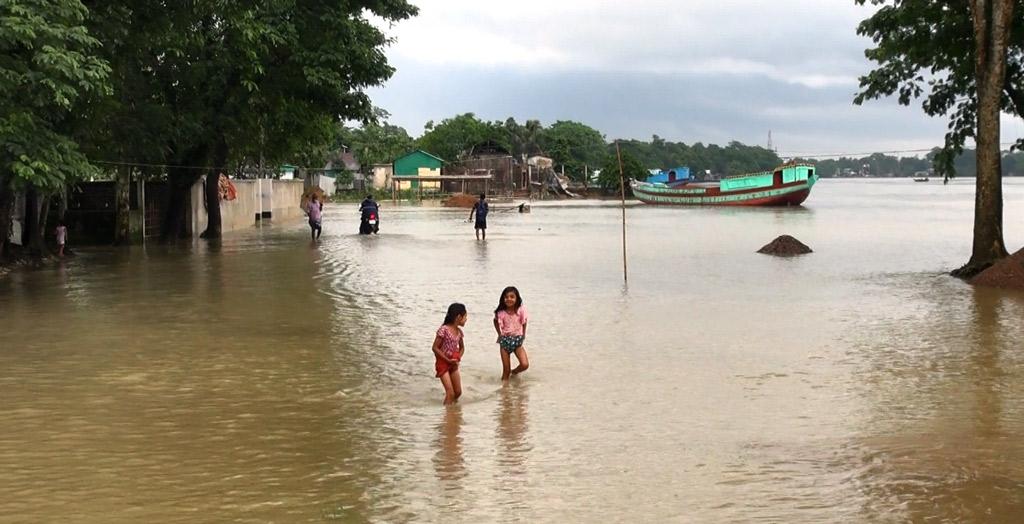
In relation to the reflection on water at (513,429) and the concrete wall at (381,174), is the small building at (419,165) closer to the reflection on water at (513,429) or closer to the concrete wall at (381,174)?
the concrete wall at (381,174)

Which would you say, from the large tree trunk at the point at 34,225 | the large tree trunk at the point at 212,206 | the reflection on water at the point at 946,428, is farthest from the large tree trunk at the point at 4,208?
the reflection on water at the point at 946,428

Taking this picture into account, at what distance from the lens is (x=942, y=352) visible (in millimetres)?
11906

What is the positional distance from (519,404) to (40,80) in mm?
9483

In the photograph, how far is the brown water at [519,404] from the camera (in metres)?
6.33

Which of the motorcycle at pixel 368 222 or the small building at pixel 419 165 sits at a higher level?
the small building at pixel 419 165

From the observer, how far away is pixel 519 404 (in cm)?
916

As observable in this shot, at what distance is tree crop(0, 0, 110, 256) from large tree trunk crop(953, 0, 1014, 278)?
15.6 m

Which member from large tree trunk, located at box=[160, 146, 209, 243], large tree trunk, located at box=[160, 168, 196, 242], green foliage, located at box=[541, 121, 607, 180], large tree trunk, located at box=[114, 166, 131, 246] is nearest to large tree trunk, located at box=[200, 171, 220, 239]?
large tree trunk, located at box=[160, 146, 209, 243]

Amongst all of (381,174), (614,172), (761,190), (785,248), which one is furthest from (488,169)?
(785,248)

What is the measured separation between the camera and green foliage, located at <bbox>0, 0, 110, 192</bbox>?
Result: 1452 centimetres

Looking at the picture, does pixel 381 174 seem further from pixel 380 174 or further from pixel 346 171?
pixel 346 171

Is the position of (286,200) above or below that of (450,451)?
above

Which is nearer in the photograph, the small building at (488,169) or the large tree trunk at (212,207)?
the large tree trunk at (212,207)

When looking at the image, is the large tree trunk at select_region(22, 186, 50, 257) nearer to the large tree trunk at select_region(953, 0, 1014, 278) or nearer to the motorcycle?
the motorcycle
